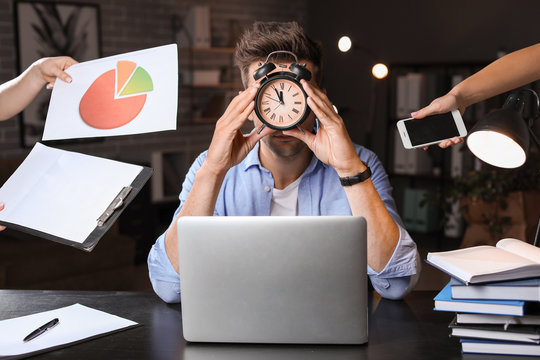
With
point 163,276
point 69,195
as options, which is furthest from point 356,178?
point 69,195

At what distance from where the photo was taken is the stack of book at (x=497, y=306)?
1.10m

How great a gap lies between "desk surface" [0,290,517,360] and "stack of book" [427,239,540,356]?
1.4 inches

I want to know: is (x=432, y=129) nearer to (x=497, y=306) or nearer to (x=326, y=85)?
(x=497, y=306)

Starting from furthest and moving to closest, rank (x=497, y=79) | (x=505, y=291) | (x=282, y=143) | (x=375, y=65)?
(x=375, y=65) < (x=282, y=143) < (x=497, y=79) < (x=505, y=291)

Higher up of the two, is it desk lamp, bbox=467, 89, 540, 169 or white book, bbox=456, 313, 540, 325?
desk lamp, bbox=467, 89, 540, 169

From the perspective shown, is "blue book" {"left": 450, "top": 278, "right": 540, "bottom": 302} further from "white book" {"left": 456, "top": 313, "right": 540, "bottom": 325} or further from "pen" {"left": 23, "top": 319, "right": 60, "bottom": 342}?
"pen" {"left": 23, "top": 319, "right": 60, "bottom": 342}

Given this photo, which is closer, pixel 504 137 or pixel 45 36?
pixel 504 137

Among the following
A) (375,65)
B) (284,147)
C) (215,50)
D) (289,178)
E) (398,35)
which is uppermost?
(398,35)

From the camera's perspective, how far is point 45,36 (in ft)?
14.8

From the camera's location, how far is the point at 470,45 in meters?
5.09

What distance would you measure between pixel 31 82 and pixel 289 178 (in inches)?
31.2

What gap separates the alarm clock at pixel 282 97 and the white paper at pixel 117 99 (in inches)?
9.3

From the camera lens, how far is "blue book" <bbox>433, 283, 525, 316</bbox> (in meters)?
1.10

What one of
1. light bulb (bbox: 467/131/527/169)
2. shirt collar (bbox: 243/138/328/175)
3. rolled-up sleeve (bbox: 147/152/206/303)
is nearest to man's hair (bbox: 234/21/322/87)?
shirt collar (bbox: 243/138/328/175)
